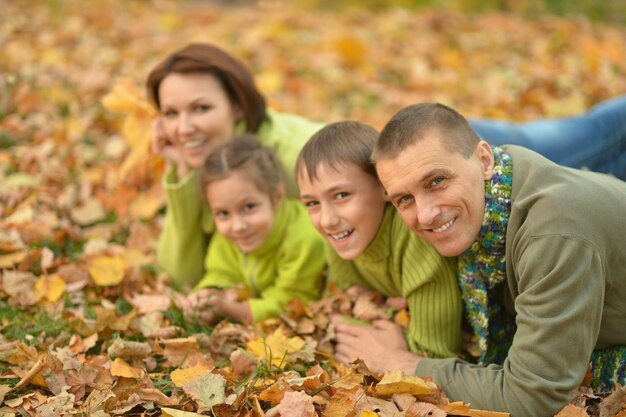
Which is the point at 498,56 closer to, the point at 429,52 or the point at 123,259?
the point at 429,52

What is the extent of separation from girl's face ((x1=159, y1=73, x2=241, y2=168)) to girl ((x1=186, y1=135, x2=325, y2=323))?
32 cm

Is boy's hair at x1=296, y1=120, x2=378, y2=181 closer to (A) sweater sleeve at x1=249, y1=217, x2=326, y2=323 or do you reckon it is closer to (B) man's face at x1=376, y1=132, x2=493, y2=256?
(B) man's face at x1=376, y1=132, x2=493, y2=256

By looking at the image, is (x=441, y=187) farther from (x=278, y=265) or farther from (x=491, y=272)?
(x=278, y=265)

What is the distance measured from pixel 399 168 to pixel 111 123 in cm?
379

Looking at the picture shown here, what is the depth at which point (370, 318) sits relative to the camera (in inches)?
124

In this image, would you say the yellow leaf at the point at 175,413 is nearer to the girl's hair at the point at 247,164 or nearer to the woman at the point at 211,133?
the girl's hair at the point at 247,164

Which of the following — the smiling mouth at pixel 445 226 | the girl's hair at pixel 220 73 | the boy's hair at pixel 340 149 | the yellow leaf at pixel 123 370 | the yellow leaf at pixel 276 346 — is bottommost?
the yellow leaf at pixel 123 370

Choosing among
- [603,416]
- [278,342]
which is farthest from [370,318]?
[603,416]

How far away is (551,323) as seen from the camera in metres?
2.19

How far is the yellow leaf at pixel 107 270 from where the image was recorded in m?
3.48

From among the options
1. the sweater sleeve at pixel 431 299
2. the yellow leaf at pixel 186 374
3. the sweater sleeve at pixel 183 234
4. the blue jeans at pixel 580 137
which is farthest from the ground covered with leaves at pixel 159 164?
the blue jeans at pixel 580 137

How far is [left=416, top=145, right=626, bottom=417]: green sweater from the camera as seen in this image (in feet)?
7.14

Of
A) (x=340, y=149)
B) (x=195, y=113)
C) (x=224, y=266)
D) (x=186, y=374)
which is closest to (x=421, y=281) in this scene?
(x=340, y=149)

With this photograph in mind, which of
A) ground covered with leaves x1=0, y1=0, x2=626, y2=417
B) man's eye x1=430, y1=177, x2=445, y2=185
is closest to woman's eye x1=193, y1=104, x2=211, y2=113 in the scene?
ground covered with leaves x1=0, y1=0, x2=626, y2=417
